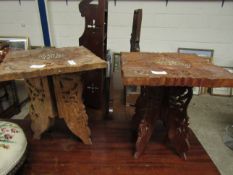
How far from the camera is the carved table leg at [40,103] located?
1.28 m

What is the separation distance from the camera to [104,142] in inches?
58.6

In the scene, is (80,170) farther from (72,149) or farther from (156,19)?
(156,19)

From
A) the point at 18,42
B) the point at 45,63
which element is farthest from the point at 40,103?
the point at 18,42

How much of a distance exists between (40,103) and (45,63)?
1.04 ft

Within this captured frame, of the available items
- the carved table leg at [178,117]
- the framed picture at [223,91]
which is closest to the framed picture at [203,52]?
the framed picture at [223,91]

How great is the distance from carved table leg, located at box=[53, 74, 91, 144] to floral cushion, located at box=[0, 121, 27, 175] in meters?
0.30

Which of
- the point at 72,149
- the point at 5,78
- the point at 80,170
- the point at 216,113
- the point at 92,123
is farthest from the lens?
the point at 216,113

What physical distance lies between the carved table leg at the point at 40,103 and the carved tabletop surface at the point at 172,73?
0.54 m

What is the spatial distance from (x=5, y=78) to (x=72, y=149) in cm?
68

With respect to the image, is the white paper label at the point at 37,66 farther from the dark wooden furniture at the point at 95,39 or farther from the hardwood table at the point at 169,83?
the dark wooden furniture at the point at 95,39

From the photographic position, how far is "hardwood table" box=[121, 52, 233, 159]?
100 cm

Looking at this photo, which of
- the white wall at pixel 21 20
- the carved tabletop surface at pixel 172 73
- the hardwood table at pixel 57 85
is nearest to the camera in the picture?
the carved tabletop surface at pixel 172 73

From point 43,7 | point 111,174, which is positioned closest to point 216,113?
point 111,174

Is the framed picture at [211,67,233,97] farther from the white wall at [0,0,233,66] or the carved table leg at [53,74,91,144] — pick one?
the carved table leg at [53,74,91,144]
